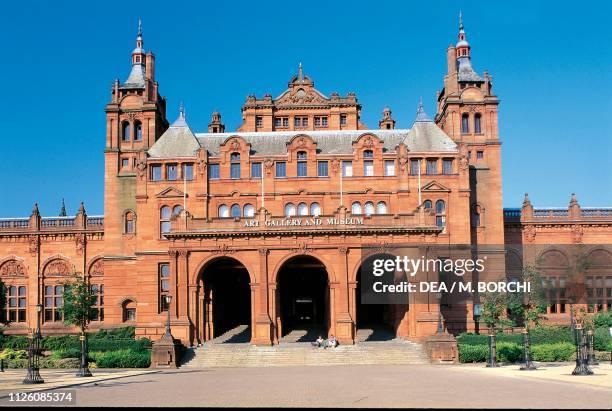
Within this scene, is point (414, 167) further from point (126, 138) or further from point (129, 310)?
point (129, 310)

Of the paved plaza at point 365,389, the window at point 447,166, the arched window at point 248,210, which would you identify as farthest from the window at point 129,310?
the window at point 447,166

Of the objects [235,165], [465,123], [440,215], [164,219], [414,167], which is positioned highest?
[465,123]

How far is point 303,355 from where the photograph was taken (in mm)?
60812

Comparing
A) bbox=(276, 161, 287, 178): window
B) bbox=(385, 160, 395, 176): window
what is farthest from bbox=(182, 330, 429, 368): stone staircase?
bbox=(276, 161, 287, 178): window

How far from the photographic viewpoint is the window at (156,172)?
3000 inches

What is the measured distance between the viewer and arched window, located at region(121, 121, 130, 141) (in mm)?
81750

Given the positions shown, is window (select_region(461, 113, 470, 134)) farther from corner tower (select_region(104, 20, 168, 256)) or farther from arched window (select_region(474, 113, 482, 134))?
corner tower (select_region(104, 20, 168, 256))

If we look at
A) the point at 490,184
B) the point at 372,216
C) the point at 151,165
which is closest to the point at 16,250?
the point at 151,165

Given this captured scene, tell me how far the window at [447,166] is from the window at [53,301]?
4212 cm

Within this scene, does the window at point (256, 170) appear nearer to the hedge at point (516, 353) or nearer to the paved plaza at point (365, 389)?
the hedge at point (516, 353)

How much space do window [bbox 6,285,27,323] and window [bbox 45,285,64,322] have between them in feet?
7.88

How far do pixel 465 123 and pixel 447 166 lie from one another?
7267 millimetres

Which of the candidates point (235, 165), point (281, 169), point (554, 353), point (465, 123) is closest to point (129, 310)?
point (235, 165)

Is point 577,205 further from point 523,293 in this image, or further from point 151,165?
point 151,165
